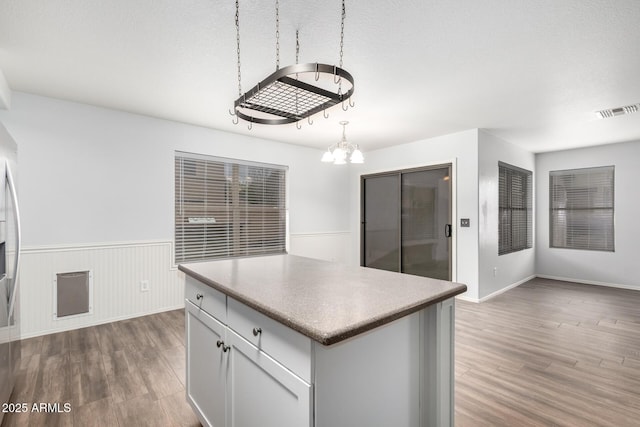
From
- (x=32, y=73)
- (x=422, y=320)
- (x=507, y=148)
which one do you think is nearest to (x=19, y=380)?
(x=32, y=73)

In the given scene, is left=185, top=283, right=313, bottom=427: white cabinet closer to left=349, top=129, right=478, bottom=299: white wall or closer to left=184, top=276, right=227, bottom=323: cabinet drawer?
left=184, top=276, right=227, bottom=323: cabinet drawer

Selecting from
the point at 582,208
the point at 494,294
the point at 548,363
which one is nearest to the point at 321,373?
the point at 548,363

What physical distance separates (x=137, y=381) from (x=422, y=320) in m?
2.15

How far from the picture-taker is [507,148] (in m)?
5.03

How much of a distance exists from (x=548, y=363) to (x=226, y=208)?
3970 millimetres

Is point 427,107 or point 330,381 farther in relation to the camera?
point 427,107

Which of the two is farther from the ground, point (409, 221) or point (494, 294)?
point (409, 221)

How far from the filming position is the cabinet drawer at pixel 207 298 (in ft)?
4.99

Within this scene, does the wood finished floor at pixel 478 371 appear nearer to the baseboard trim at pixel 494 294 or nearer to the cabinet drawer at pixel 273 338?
the baseboard trim at pixel 494 294

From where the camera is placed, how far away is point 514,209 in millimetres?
5340

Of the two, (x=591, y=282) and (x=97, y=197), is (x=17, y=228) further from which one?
(x=591, y=282)

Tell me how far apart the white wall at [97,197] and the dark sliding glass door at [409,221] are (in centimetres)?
280

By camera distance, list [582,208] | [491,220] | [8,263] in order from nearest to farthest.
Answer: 1. [8,263]
2. [491,220]
3. [582,208]

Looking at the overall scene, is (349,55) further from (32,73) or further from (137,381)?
(137,381)
